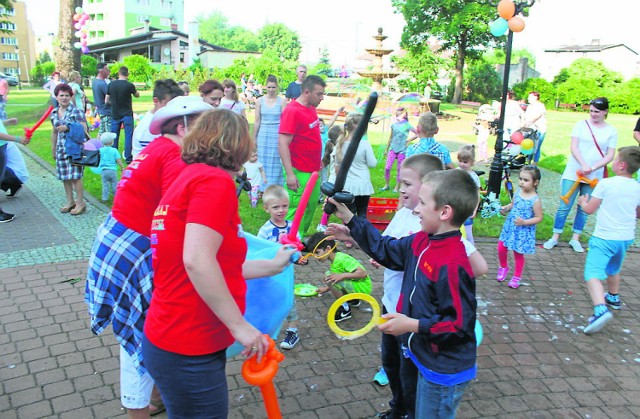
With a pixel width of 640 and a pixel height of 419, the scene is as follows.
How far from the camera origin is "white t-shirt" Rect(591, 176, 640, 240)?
16.3ft

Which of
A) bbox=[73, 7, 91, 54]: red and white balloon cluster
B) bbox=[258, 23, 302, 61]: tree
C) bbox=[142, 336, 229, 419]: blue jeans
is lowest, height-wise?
bbox=[142, 336, 229, 419]: blue jeans

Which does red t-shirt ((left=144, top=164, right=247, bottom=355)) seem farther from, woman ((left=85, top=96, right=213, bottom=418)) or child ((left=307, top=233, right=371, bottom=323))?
child ((left=307, top=233, right=371, bottom=323))

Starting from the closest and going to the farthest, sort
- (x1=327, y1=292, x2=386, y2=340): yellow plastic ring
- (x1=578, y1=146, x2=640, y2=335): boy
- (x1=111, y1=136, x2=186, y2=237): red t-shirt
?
(x1=111, y1=136, x2=186, y2=237): red t-shirt, (x1=327, y1=292, x2=386, y2=340): yellow plastic ring, (x1=578, y1=146, x2=640, y2=335): boy

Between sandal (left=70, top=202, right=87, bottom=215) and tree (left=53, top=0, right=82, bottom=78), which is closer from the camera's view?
sandal (left=70, top=202, right=87, bottom=215)

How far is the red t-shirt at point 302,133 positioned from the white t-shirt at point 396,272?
9.19 feet

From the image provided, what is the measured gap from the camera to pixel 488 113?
15.6m

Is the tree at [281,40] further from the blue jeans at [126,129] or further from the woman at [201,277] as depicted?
the woman at [201,277]

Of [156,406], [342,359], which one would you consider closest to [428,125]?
[342,359]

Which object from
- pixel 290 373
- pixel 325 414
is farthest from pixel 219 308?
pixel 290 373

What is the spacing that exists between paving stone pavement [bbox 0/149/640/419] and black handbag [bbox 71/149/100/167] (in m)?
1.97

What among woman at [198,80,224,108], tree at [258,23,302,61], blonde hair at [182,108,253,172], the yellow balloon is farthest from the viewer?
tree at [258,23,302,61]

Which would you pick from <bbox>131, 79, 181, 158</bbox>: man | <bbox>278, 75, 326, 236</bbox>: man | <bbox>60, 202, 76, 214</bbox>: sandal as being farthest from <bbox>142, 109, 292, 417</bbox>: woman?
<bbox>60, 202, 76, 214</bbox>: sandal

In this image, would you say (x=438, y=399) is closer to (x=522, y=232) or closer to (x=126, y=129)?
(x=522, y=232)

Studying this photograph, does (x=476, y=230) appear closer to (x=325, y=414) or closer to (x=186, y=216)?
(x=325, y=414)
